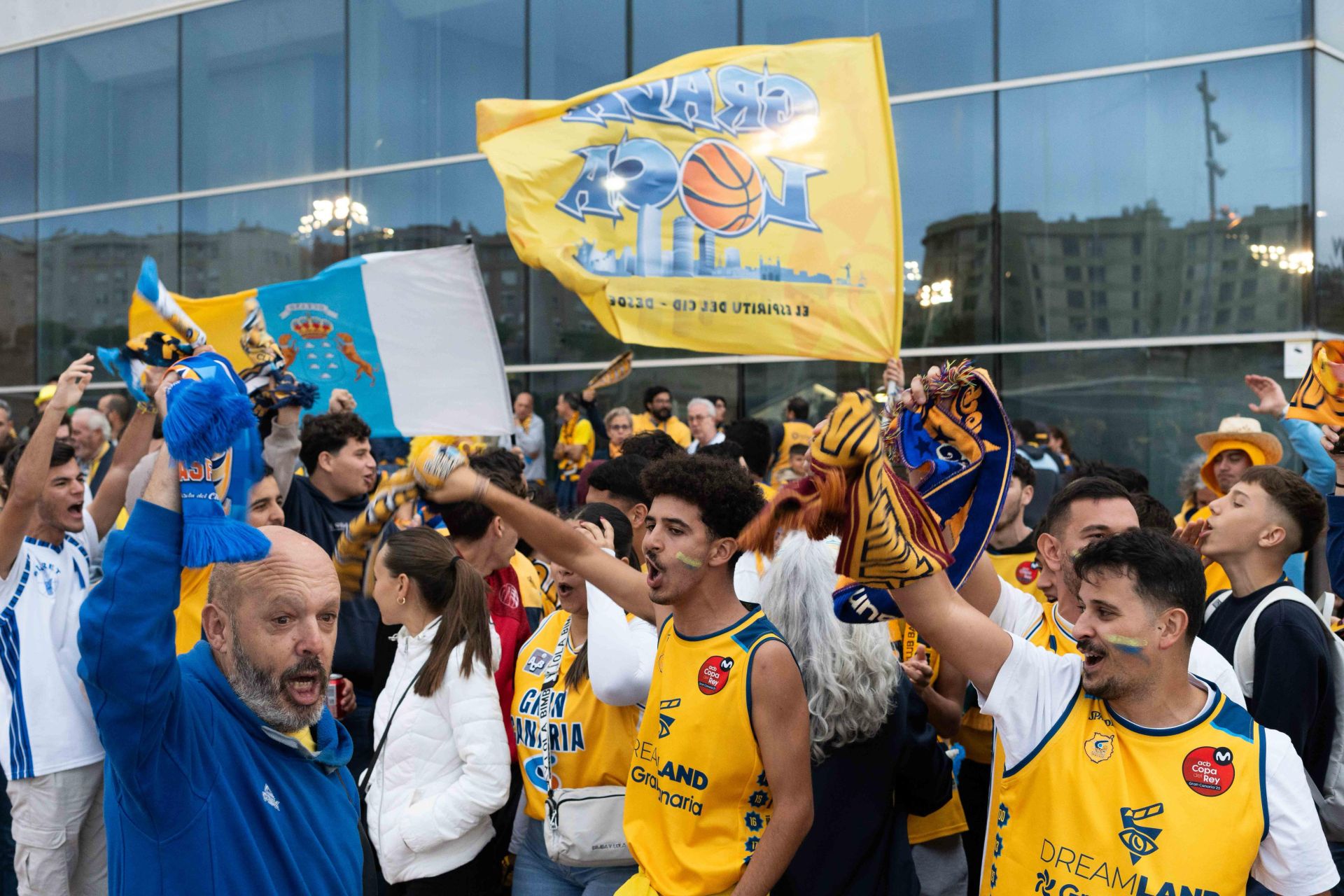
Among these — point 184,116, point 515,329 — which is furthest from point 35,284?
point 515,329

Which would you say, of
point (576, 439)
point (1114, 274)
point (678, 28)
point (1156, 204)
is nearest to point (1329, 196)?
point (1156, 204)

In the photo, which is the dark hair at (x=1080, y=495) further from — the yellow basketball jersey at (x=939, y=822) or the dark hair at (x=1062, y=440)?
the dark hair at (x=1062, y=440)

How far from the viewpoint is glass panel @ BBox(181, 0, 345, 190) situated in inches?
579

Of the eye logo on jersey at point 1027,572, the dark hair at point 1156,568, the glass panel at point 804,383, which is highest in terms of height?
the glass panel at point 804,383

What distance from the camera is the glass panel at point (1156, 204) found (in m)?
10.4

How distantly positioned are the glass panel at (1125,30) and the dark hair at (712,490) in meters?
9.45

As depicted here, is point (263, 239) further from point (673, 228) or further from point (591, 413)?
point (673, 228)

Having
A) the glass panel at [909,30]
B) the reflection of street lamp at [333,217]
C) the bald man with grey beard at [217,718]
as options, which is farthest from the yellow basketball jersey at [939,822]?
the reflection of street lamp at [333,217]

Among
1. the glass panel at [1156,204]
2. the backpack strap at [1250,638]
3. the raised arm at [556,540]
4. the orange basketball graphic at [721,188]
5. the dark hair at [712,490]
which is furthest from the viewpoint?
the glass panel at [1156,204]

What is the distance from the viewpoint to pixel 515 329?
45.5 feet

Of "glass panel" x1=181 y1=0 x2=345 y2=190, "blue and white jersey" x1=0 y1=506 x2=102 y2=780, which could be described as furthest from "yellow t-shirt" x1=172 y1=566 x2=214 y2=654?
"glass panel" x1=181 y1=0 x2=345 y2=190

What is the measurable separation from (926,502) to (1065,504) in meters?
1.20

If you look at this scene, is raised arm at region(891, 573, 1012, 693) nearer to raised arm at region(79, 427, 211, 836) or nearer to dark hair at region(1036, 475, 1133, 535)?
dark hair at region(1036, 475, 1133, 535)

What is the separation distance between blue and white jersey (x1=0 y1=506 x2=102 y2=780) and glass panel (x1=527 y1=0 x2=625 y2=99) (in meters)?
9.84
